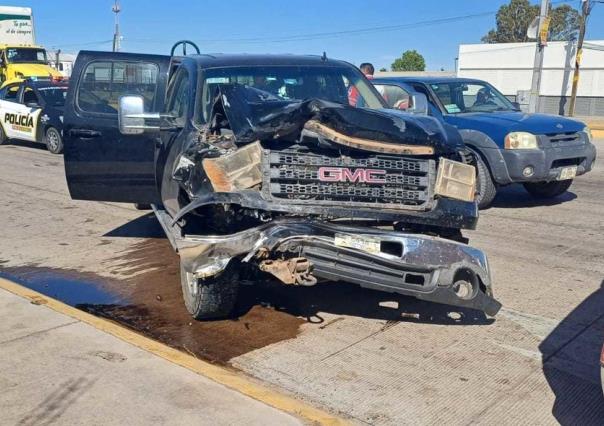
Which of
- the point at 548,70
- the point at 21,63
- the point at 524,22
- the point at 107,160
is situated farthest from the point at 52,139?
the point at 524,22

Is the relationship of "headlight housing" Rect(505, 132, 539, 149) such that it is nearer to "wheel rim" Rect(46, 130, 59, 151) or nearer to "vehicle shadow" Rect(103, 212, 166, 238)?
"vehicle shadow" Rect(103, 212, 166, 238)

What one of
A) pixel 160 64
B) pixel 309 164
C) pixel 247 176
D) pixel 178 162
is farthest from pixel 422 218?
pixel 160 64

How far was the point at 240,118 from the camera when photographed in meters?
4.51

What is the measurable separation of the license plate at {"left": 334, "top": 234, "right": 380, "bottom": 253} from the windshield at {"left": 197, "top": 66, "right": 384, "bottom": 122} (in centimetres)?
158

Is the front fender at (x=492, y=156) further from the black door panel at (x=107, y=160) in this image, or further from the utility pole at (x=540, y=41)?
the utility pole at (x=540, y=41)

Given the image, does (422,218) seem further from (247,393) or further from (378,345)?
(247,393)

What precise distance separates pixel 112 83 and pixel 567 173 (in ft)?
18.5

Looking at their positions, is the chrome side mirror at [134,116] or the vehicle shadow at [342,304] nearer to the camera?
the vehicle shadow at [342,304]

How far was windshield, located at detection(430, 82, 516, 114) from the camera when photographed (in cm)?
984

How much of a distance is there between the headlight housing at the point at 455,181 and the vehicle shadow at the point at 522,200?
5.16m

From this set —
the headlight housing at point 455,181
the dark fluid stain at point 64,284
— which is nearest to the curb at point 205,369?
the dark fluid stain at point 64,284

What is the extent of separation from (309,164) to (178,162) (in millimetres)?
1203

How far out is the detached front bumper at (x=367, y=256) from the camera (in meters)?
4.15

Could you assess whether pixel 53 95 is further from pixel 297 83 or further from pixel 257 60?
pixel 297 83
